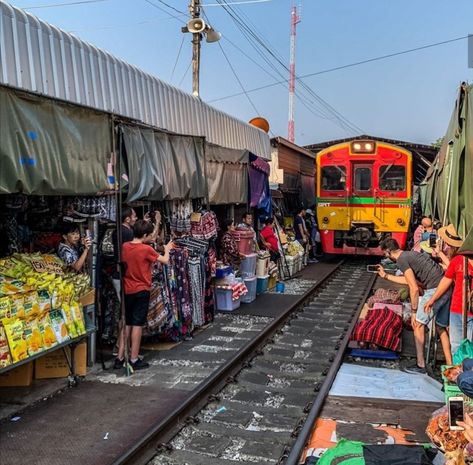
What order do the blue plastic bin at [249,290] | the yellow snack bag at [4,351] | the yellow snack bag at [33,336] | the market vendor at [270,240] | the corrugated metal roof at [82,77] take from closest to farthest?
1. the yellow snack bag at [4,351]
2. the yellow snack bag at [33,336]
3. the corrugated metal roof at [82,77]
4. the blue plastic bin at [249,290]
5. the market vendor at [270,240]

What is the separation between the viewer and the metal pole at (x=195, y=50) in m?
16.0

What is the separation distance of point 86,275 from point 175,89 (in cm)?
442

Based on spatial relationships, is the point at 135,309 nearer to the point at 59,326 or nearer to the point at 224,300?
the point at 59,326

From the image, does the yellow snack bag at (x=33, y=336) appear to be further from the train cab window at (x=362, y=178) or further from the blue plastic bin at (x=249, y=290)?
the train cab window at (x=362, y=178)

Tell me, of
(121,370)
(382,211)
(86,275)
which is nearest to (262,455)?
(121,370)

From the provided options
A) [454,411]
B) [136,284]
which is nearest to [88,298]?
[136,284]

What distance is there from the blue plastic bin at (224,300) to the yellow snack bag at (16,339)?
5159mm

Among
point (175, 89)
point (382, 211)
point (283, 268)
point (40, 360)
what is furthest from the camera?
point (382, 211)

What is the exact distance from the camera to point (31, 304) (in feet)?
17.4

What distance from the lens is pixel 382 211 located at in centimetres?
1616

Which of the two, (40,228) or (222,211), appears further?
(222,211)

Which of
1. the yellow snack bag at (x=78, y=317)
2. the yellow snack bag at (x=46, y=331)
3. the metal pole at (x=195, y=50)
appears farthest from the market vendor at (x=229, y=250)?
the metal pole at (x=195, y=50)

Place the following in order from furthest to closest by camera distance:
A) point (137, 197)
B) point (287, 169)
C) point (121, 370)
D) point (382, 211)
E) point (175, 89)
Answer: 1. point (287, 169)
2. point (382, 211)
3. point (175, 89)
4. point (137, 197)
5. point (121, 370)

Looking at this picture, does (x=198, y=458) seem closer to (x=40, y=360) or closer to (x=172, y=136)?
(x=40, y=360)
